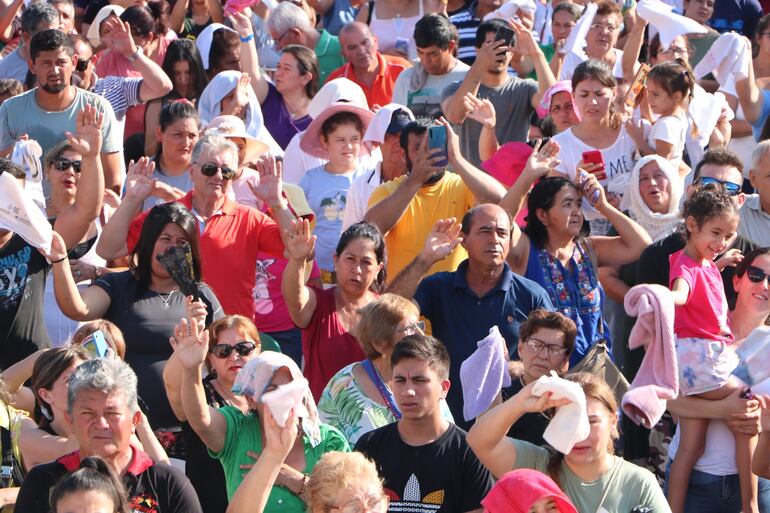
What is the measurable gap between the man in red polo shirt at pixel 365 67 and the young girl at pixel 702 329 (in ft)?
12.2

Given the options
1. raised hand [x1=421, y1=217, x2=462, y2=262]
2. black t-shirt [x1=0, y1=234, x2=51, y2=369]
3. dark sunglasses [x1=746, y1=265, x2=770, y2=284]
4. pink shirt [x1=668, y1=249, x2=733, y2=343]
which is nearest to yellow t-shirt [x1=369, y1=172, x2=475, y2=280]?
raised hand [x1=421, y1=217, x2=462, y2=262]

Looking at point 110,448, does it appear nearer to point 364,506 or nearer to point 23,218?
point 364,506

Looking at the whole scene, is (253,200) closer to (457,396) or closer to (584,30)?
(457,396)

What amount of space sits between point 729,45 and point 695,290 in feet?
12.1

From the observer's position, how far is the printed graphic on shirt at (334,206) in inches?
347

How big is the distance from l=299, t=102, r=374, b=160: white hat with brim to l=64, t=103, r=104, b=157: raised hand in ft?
4.65

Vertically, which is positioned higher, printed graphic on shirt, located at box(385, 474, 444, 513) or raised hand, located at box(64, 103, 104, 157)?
raised hand, located at box(64, 103, 104, 157)

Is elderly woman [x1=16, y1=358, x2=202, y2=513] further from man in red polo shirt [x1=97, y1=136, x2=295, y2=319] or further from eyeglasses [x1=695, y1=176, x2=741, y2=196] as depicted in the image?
eyeglasses [x1=695, y1=176, x2=741, y2=196]

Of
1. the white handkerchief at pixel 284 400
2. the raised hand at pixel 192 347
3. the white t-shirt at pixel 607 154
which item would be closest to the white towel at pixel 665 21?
the white t-shirt at pixel 607 154

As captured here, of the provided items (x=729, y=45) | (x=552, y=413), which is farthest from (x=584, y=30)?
(x=552, y=413)

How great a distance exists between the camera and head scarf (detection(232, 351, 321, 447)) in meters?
5.81

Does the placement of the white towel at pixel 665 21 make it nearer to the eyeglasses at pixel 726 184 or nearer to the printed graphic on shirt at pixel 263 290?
the eyeglasses at pixel 726 184

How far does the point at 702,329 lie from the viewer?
286 inches

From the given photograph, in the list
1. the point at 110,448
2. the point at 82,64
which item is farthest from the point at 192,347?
the point at 82,64
